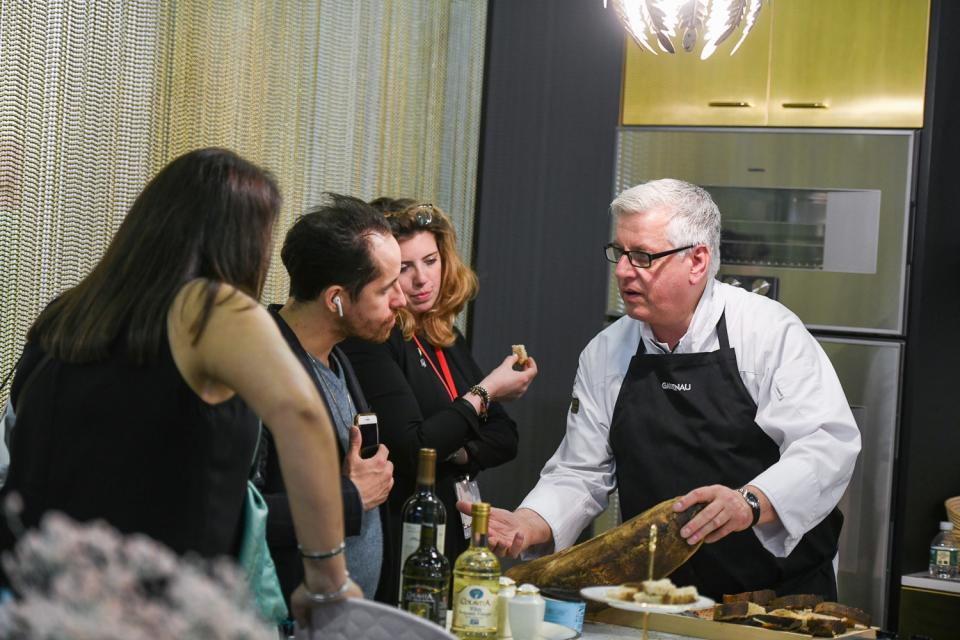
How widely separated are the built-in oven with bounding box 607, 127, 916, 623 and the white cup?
2004mm

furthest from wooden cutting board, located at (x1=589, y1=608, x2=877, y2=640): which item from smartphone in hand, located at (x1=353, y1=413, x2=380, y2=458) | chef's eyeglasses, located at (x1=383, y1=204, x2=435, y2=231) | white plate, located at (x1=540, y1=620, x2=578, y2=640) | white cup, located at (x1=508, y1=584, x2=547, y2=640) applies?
chef's eyeglasses, located at (x1=383, y1=204, x2=435, y2=231)

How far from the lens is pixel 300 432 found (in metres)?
1.21

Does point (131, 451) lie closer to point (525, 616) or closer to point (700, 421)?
point (525, 616)

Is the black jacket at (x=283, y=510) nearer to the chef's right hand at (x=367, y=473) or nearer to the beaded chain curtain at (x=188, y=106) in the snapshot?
the chef's right hand at (x=367, y=473)

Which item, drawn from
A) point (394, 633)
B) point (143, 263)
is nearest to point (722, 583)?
point (394, 633)

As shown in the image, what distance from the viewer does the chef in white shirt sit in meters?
2.17

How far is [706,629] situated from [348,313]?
0.77 meters

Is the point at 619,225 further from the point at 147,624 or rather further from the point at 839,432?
the point at 147,624

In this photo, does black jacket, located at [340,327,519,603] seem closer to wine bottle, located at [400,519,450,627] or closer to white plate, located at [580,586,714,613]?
wine bottle, located at [400,519,450,627]

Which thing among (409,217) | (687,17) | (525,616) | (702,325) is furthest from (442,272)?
(525,616)

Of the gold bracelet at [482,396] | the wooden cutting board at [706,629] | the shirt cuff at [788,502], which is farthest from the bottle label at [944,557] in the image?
the wooden cutting board at [706,629]

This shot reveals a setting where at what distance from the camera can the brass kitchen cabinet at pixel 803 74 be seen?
3.28m

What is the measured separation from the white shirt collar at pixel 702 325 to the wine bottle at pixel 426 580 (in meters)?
1.00

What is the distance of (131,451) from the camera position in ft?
4.03
